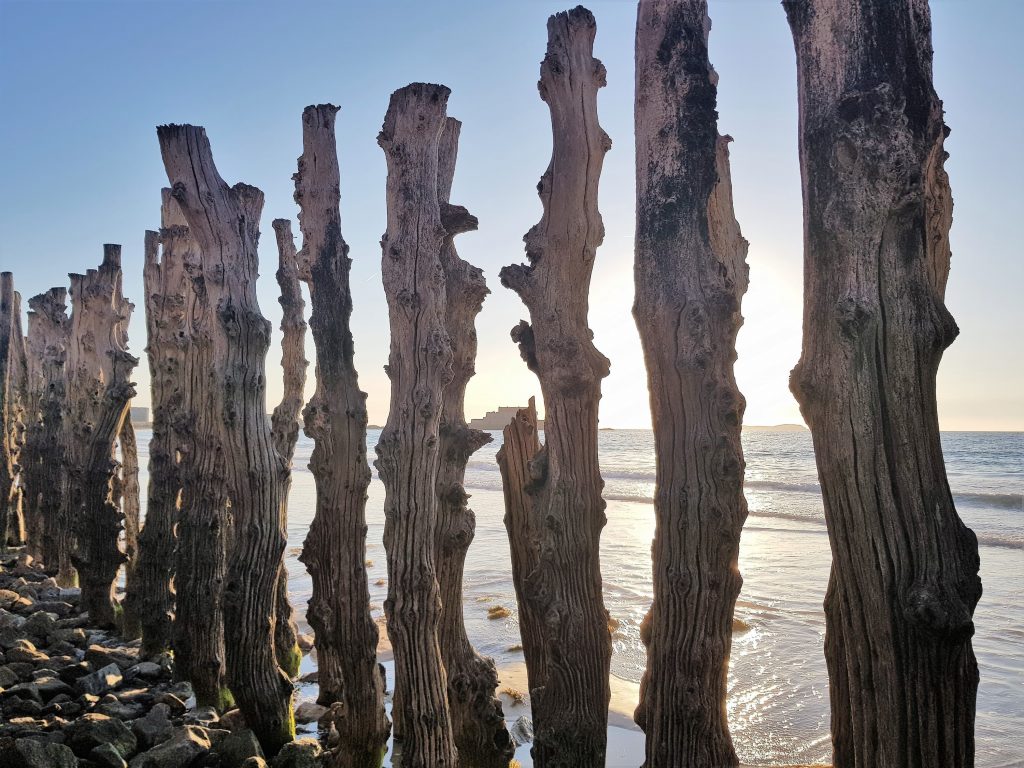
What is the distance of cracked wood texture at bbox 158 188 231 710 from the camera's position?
259 inches

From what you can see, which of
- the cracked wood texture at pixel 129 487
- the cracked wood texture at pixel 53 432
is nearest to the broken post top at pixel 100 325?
the cracked wood texture at pixel 129 487

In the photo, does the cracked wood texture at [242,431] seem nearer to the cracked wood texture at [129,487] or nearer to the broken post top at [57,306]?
the cracked wood texture at [129,487]

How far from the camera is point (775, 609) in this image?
10789mm

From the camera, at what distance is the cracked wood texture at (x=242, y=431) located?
217 inches

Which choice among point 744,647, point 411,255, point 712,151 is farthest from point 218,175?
point 744,647

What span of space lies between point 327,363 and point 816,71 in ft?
11.9

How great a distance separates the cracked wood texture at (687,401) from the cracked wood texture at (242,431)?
9.69 feet

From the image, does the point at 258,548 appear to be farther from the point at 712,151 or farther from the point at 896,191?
the point at 896,191

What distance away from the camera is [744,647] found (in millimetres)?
8961

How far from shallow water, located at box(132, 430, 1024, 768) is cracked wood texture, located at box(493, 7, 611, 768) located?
2009mm

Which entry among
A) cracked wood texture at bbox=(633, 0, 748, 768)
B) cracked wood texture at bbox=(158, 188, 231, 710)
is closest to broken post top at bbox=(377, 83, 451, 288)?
cracked wood texture at bbox=(633, 0, 748, 768)

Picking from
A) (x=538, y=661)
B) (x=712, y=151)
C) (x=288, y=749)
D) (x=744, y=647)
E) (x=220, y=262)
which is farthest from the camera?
(x=744, y=647)

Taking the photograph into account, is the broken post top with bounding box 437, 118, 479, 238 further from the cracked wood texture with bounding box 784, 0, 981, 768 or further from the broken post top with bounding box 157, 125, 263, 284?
the cracked wood texture with bounding box 784, 0, 981, 768

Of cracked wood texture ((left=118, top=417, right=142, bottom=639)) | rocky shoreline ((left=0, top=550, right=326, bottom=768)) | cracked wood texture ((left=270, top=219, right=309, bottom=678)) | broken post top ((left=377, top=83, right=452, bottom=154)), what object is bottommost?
rocky shoreline ((left=0, top=550, right=326, bottom=768))
